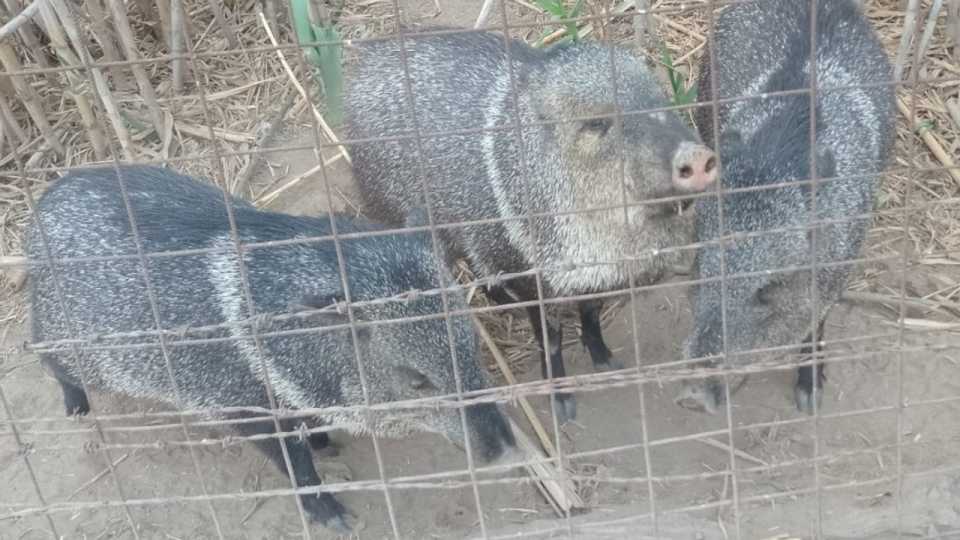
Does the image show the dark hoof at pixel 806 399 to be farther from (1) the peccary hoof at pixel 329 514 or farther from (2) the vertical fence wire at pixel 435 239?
(1) the peccary hoof at pixel 329 514

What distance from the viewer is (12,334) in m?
4.11

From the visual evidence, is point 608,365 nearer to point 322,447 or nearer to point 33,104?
point 322,447

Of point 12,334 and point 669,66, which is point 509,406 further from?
point 12,334

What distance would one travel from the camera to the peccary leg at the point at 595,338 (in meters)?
3.64

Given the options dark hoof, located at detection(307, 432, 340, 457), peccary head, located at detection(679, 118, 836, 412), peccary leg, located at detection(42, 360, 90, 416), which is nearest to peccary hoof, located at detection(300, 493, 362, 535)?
dark hoof, located at detection(307, 432, 340, 457)

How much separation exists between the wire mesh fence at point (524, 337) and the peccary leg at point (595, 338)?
1 centimetres

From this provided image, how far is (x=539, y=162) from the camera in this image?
3.40 meters

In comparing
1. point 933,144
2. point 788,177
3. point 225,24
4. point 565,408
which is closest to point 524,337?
point 565,408

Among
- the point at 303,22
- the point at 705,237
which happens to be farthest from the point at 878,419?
the point at 303,22

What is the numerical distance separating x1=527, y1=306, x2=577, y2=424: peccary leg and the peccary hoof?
2.48ft

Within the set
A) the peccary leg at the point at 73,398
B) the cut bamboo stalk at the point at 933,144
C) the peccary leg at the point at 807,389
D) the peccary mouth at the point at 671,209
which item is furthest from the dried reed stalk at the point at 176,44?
the cut bamboo stalk at the point at 933,144

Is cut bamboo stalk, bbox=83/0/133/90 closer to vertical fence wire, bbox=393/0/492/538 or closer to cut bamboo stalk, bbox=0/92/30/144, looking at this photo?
cut bamboo stalk, bbox=0/92/30/144

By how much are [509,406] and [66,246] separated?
4.89 ft

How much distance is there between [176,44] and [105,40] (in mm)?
280
